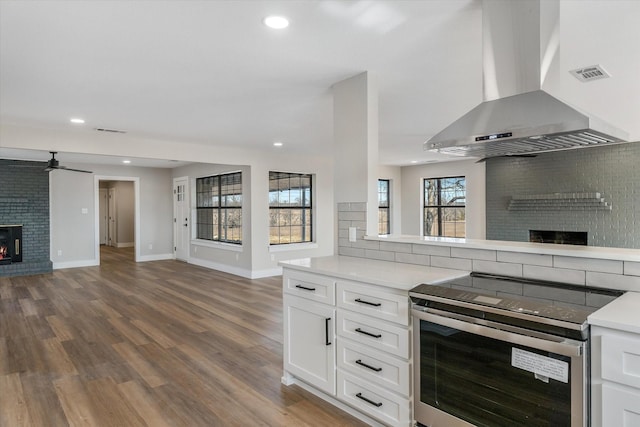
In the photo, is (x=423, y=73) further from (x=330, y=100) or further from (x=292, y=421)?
(x=292, y=421)

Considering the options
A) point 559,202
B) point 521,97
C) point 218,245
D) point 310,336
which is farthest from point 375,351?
point 218,245

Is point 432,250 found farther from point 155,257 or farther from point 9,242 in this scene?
point 155,257

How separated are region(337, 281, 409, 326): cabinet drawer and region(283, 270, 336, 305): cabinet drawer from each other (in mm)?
78

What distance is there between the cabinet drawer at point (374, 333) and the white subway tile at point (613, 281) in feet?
2.97

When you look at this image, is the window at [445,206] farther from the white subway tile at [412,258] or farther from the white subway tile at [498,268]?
the white subway tile at [498,268]

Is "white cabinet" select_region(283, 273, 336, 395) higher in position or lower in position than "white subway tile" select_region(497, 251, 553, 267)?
lower

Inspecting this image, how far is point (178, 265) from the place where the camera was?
28.8ft

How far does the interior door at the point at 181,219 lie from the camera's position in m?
9.26

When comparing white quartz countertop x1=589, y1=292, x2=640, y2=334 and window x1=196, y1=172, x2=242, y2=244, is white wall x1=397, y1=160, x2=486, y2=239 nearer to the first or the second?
window x1=196, y1=172, x2=242, y2=244

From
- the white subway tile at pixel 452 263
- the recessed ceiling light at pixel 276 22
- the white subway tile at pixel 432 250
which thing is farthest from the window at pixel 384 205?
the recessed ceiling light at pixel 276 22

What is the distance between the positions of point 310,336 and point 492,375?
4.02ft

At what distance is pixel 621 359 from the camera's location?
4.41 feet

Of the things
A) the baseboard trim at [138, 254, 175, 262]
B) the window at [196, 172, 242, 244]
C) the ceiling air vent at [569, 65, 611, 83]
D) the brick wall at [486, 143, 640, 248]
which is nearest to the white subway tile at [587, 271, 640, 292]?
the ceiling air vent at [569, 65, 611, 83]

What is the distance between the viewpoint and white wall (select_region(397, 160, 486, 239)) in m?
8.49
